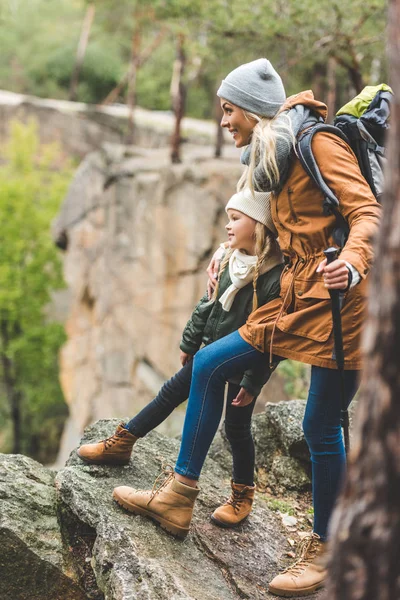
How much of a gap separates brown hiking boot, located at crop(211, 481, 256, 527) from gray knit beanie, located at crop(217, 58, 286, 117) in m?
1.90

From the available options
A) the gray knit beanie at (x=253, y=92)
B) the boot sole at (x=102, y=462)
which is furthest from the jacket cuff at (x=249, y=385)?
the gray knit beanie at (x=253, y=92)

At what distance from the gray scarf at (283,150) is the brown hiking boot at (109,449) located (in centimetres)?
154

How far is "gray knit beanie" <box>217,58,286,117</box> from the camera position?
3080mm

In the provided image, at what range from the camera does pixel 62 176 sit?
2459 centimetres

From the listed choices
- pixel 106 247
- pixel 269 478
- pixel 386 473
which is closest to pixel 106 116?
pixel 106 247

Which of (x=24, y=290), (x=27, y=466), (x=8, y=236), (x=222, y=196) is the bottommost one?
(x=24, y=290)

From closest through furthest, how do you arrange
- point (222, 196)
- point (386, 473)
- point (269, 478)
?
point (386, 473), point (269, 478), point (222, 196)

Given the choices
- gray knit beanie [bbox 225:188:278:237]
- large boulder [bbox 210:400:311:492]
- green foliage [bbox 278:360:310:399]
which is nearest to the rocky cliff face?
green foliage [bbox 278:360:310:399]

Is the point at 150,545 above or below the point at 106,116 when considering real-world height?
below

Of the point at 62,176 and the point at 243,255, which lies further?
the point at 62,176

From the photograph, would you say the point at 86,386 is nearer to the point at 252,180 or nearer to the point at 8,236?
the point at 8,236

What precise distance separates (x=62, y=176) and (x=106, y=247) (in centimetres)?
864

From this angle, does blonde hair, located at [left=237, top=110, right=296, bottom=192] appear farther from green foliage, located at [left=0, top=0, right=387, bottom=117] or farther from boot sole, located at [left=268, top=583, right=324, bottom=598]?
green foliage, located at [left=0, top=0, right=387, bottom=117]

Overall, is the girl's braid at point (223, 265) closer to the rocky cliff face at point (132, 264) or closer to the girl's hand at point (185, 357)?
the girl's hand at point (185, 357)
